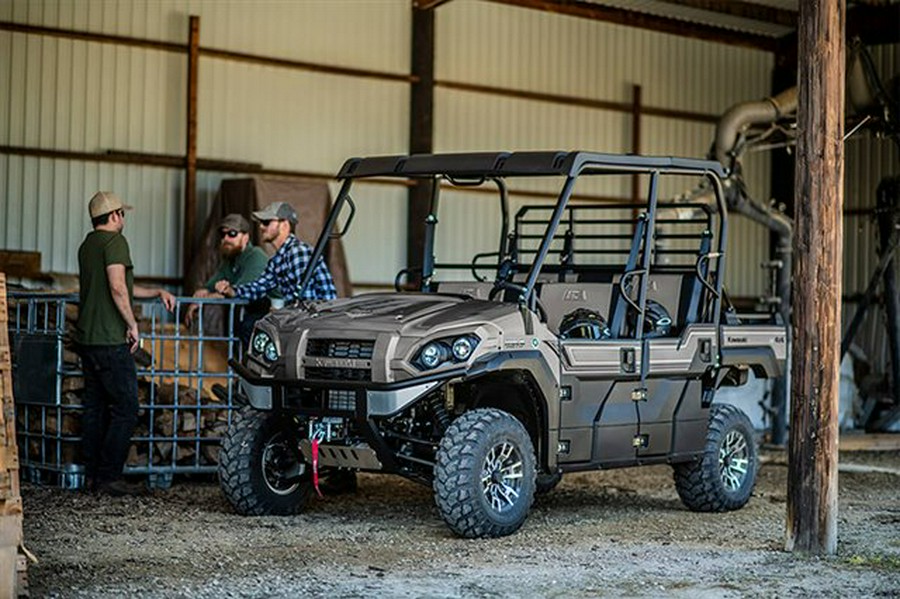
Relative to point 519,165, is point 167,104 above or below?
above

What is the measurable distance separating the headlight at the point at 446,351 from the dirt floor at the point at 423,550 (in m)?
1.04

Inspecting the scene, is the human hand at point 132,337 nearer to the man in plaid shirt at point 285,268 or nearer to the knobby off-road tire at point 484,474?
the man in plaid shirt at point 285,268

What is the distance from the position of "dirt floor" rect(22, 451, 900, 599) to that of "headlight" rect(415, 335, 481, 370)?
1037mm

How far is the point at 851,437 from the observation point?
16.0m

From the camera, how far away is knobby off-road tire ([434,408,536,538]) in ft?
27.5

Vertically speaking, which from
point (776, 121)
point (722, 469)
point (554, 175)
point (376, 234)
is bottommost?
point (722, 469)

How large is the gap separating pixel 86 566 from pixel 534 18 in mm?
13701

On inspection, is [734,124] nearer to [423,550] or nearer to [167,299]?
[167,299]

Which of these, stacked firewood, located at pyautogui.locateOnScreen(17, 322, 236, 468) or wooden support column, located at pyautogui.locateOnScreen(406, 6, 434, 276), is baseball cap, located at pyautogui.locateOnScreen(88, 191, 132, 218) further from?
wooden support column, located at pyautogui.locateOnScreen(406, 6, 434, 276)

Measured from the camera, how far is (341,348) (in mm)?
8680

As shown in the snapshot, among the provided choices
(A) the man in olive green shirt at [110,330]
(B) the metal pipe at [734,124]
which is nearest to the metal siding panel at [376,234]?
(B) the metal pipe at [734,124]

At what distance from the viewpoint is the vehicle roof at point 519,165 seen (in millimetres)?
8984

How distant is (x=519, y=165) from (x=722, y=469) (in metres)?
2.72

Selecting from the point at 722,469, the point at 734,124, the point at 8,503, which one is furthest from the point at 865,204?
the point at 8,503
